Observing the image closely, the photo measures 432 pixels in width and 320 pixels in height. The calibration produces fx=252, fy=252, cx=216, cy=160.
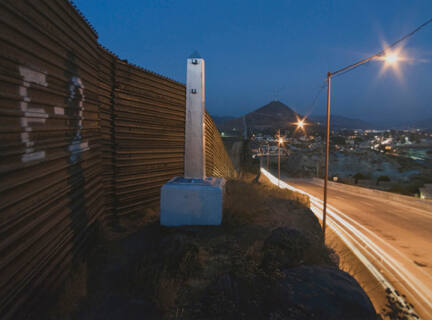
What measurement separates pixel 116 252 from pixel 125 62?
519 centimetres

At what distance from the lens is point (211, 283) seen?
13.4ft

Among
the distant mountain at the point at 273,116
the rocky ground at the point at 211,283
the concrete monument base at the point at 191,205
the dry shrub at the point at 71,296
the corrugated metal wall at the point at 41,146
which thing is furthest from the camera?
the distant mountain at the point at 273,116

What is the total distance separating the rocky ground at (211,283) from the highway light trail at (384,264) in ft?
6.39

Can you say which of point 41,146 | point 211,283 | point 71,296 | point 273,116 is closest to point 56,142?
point 41,146

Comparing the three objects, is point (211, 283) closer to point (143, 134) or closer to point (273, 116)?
point (143, 134)

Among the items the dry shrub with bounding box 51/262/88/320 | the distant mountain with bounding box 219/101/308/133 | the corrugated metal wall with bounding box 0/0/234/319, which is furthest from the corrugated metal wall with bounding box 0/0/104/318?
the distant mountain with bounding box 219/101/308/133

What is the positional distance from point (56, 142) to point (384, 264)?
34.8 ft

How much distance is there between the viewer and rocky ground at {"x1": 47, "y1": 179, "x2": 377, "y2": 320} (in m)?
3.36

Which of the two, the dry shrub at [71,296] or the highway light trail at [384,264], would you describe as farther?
the highway light trail at [384,264]

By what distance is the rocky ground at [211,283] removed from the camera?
3.36m

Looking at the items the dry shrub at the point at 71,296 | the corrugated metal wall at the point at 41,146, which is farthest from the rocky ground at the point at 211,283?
the corrugated metal wall at the point at 41,146

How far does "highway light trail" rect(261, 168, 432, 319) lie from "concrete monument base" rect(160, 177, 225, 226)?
14.2 ft

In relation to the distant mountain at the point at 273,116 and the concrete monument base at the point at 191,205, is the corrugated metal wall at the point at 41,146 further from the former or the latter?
the distant mountain at the point at 273,116

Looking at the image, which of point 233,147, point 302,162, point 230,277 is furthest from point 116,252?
point 302,162
